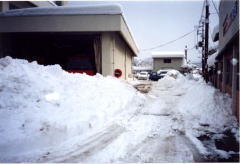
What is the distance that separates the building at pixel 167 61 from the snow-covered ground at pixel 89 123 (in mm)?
39140

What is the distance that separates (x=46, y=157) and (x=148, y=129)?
318 centimetres

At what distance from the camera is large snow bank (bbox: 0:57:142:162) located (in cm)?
532

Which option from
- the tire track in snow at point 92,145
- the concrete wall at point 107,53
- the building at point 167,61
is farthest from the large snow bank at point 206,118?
the building at point 167,61

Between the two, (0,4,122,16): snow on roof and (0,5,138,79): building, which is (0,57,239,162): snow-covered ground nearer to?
(0,5,138,79): building

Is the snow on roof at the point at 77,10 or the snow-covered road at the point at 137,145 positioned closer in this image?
the snow-covered road at the point at 137,145

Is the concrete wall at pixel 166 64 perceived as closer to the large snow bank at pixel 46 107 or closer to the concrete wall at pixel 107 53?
the concrete wall at pixel 107 53

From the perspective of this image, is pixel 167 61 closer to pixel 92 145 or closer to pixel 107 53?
pixel 107 53

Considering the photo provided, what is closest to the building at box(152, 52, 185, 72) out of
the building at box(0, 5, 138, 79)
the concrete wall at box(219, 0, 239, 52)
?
the building at box(0, 5, 138, 79)

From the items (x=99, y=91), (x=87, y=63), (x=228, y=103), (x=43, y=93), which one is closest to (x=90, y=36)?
(x=87, y=63)

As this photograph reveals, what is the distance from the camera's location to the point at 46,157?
4750 mm

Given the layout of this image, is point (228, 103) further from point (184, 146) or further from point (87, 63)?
point (87, 63)

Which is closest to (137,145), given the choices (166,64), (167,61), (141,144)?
(141,144)

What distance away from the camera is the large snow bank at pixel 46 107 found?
17.5ft

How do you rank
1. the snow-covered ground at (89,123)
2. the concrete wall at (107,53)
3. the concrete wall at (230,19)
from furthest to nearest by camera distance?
the concrete wall at (107,53)
the concrete wall at (230,19)
the snow-covered ground at (89,123)
